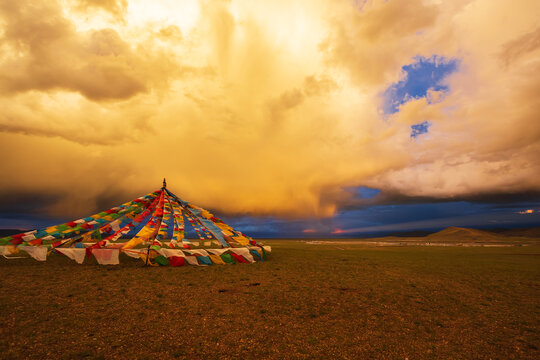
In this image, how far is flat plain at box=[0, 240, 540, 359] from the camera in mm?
6582

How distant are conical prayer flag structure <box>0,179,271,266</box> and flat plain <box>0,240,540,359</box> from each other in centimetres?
141

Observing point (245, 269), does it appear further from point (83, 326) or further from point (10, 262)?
point (10, 262)

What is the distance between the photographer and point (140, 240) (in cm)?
1741

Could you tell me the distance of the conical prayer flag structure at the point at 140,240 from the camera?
16359 millimetres

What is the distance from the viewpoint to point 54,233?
17.2 m

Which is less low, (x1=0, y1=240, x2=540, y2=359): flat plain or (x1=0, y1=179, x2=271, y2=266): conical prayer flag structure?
(x1=0, y1=179, x2=271, y2=266): conical prayer flag structure

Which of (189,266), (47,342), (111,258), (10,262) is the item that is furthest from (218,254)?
(10,262)

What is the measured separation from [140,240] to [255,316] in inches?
483

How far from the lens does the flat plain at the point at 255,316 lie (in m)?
6.58

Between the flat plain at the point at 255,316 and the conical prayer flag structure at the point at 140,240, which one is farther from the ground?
the conical prayer flag structure at the point at 140,240

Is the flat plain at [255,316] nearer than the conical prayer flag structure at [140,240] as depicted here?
Yes

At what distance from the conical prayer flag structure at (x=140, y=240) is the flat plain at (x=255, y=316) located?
1409 millimetres

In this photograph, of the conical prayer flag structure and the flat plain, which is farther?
the conical prayer flag structure

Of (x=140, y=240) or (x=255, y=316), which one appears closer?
(x=255, y=316)
